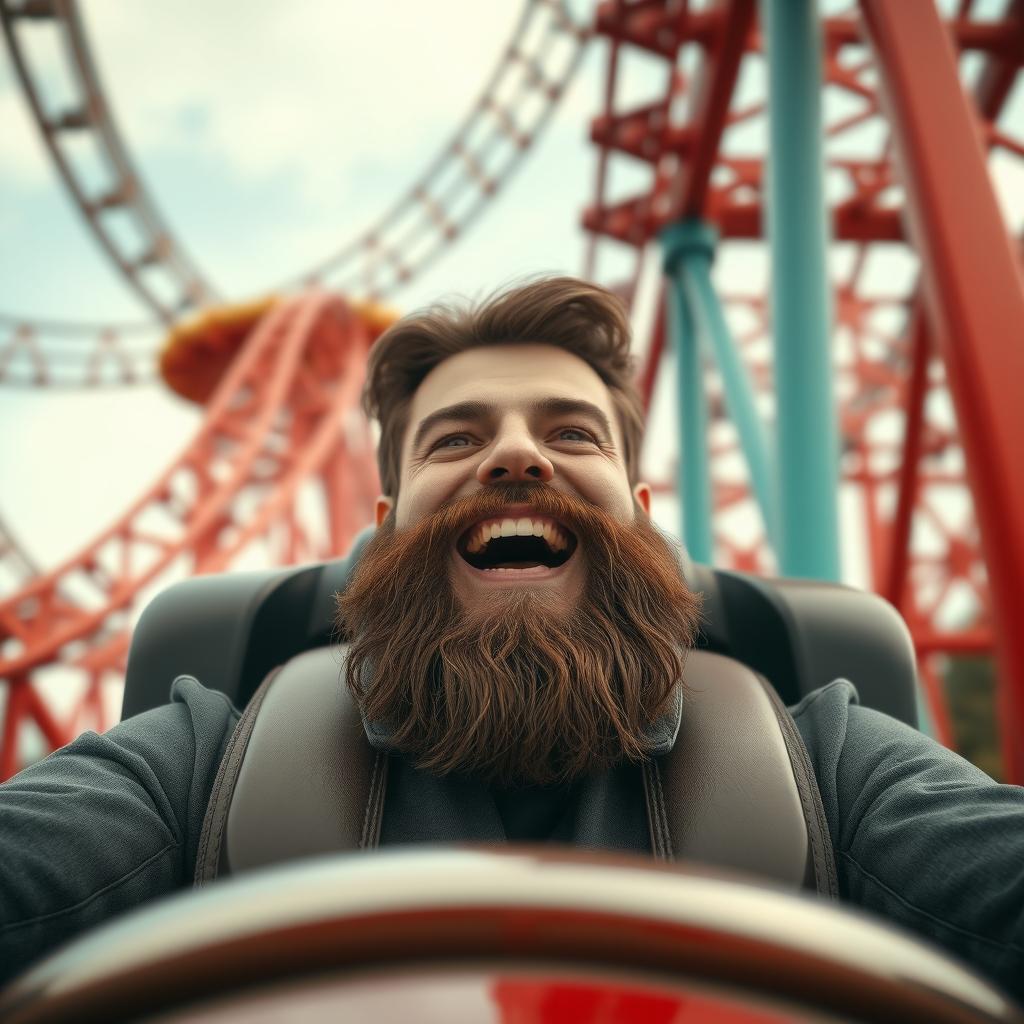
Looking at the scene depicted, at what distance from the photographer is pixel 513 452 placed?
129 centimetres

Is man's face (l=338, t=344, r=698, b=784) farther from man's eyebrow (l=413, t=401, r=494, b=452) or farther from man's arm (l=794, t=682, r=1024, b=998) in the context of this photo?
man's arm (l=794, t=682, r=1024, b=998)

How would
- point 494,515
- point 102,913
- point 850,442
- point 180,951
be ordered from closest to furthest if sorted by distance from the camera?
point 180,951, point 102,913, point 494,515, point 850,442

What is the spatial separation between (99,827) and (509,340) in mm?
955

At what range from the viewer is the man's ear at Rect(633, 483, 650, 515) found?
1.63 m

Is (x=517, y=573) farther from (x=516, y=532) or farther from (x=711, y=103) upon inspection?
(x=711, y=103)

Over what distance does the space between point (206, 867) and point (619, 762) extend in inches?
19.3

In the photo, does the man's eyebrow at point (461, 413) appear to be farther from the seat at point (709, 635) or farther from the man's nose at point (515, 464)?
the seat at point (709, 635)

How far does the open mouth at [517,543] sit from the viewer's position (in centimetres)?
128

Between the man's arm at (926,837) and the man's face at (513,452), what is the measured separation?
0.41 metres

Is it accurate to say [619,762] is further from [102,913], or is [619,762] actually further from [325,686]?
[102,913]

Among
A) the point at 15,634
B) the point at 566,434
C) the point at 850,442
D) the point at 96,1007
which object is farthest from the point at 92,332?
the point at 96,1007

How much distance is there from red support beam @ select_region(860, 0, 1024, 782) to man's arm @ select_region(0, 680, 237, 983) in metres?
1.19

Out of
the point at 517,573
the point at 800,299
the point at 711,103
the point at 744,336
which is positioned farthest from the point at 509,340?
the point at 744,336

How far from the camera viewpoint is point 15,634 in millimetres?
7340
